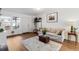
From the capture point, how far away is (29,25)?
2.03 m

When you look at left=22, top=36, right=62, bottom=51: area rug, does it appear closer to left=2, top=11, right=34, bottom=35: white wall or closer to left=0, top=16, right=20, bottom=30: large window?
left=2, top=11, right=34, bottom=35: white wall

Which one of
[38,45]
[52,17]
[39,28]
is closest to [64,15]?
[52,17]

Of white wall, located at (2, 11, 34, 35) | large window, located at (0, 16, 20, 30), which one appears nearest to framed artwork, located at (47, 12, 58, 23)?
white wall, located at (2, 11, 34, 35)

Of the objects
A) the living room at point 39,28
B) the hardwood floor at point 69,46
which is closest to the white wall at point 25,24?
the living room at point 39,28

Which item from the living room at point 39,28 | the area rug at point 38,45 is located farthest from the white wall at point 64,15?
the area rug at point 38,45

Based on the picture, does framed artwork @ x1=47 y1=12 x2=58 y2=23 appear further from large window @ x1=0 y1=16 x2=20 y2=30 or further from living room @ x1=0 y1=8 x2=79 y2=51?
large window @ x1=0 y1=16 x2=20 y2=30

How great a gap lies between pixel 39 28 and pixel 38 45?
0.38 m

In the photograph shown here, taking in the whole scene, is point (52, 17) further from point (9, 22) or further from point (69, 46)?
point (9, 22)

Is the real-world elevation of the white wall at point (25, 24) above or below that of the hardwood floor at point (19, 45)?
above

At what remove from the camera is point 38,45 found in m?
2.00

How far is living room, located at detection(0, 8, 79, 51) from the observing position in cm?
190

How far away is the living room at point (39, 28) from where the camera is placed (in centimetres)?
190

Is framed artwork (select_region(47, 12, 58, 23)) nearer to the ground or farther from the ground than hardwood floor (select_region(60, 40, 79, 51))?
farther from the ground

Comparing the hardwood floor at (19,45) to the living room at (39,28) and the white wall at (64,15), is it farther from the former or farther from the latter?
the white wall at (64,15)
